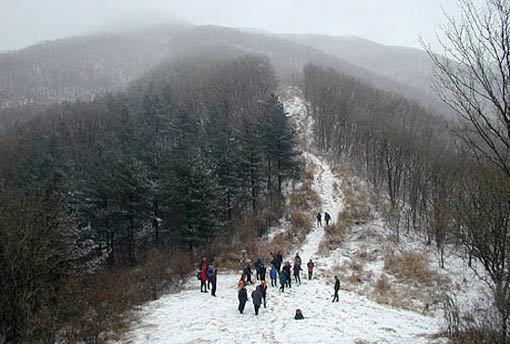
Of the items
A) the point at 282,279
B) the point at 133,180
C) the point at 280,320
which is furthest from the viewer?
the point at 133,180

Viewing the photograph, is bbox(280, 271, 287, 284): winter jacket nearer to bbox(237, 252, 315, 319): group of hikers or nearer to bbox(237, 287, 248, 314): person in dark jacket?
bbox(237, 252, 315, 319): group of hikers

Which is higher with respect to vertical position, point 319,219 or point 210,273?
point 210,273

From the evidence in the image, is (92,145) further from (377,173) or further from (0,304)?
(0,304)

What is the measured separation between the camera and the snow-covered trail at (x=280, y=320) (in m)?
14.1

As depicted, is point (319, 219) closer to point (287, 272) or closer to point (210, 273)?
point (287, 272)

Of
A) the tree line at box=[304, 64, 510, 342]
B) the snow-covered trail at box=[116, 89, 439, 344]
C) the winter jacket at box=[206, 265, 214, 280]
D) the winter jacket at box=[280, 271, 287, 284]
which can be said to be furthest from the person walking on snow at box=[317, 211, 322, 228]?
the winter jacket at box=[206, 265, 214, 280]

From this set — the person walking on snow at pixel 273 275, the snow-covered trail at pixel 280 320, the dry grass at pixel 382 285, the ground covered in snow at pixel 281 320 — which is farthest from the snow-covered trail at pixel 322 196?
the ground covered in snow at pixel 281 320

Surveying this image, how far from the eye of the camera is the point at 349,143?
191 feet

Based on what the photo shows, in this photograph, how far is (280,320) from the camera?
1588 cm

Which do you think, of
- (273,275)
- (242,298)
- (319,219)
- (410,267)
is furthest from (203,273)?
(319,219)

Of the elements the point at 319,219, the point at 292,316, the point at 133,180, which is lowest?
the point at 319,219

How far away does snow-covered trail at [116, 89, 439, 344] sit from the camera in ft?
46.2

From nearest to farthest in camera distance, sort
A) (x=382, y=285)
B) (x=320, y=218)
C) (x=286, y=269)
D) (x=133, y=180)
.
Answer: (x=286, y=269) < (x=382, y=285) < (x=133, y=180) < (x=320, y=218)

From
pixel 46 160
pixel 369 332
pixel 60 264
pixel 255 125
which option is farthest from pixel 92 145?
pixel 369 332
